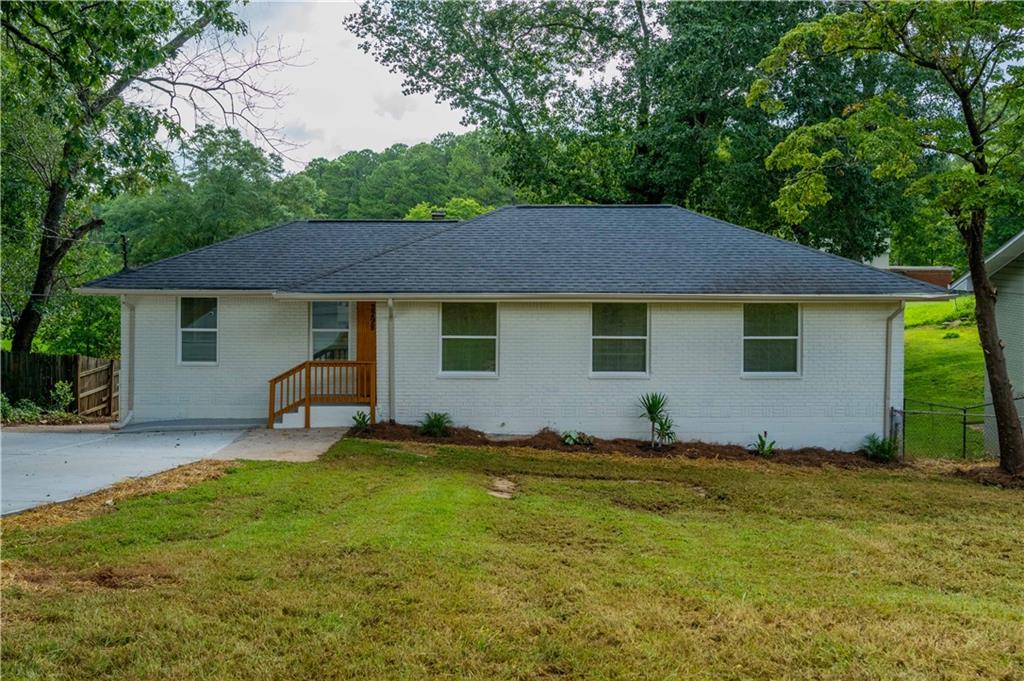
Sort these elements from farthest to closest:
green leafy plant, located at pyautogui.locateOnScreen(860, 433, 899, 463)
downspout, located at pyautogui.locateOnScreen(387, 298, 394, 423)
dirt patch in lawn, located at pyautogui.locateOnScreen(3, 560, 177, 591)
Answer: downspout, located at pyautogui.locateOnScreen(387, 298, 394, 423), green leafy plant, located at pyautogui.locateOnScreen(860, 433, 899, 463), dirt patch in lawn, located at pyautogui.locateOnScreen(3, 560, 177, 591)

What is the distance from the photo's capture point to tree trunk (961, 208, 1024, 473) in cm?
1155

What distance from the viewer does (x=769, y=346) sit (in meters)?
13.1

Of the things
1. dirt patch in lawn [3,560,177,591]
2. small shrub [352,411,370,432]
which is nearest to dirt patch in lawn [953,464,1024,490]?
small shrub [352,411,370,432]

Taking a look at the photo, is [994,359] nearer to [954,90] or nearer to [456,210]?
[954,90]

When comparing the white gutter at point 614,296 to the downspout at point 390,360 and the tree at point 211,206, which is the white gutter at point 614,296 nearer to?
the downspout at point 390,360

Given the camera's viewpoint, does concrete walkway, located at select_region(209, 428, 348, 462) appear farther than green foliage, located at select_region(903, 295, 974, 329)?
No

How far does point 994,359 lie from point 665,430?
5.43 m

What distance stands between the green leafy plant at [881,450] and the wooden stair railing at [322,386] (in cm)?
875

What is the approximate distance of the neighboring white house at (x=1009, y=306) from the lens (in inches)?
575

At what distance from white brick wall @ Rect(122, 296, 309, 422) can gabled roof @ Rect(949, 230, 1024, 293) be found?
13.4 m

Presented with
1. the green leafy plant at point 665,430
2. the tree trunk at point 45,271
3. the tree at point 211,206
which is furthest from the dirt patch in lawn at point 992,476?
the tree at point 211,206

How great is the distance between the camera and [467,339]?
13172mm

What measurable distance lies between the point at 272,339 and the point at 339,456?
179 inches

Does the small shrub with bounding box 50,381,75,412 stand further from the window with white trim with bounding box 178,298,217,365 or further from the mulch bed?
the mulch bed
